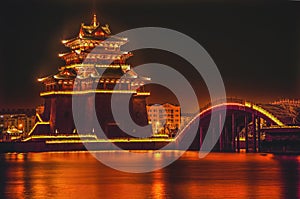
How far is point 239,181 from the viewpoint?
3772 cm

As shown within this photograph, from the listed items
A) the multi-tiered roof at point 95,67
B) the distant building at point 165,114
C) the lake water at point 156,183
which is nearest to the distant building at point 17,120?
the distant building at point 165,114

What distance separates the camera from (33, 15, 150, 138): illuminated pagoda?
9731 centimetres

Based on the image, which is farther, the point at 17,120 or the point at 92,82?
the point at 17,120

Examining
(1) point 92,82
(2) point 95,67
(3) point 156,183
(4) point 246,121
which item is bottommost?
(3) point 156,183

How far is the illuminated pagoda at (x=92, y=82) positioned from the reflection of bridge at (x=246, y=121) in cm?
939

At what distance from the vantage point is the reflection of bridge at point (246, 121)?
249ft

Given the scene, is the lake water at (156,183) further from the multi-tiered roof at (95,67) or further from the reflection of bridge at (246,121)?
the multi-tiered roof at (95,67)

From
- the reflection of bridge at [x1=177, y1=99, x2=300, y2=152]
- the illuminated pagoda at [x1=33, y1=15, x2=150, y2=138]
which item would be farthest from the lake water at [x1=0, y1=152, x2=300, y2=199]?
the illuminated pagoda at [x1=33, y1=15, x2=150, y2=138]

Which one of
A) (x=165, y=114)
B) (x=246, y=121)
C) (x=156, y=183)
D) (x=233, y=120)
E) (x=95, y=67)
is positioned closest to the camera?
(x=156, y=183)

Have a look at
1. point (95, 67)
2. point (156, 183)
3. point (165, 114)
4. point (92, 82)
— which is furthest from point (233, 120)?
point (165, 114)

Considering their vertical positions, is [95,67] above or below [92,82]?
above

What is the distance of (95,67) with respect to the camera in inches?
3836

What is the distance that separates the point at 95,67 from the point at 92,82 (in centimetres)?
203

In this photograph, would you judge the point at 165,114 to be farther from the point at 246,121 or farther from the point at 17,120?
the point at 246,121
